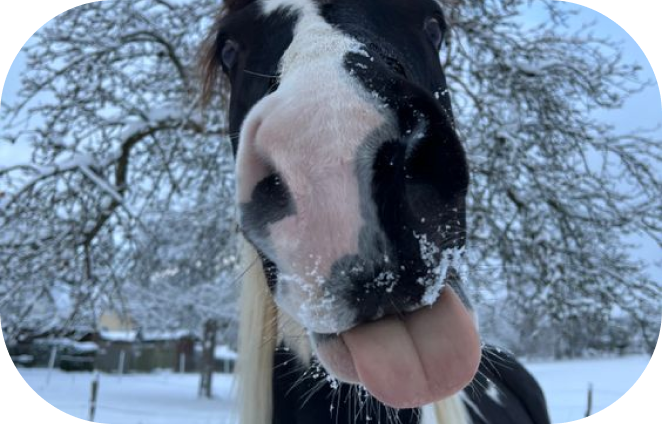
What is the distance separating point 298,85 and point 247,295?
31.0 inches

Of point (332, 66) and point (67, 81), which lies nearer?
point (332, 66)

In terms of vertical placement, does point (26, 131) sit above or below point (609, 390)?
above

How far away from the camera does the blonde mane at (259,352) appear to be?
4.85 feet

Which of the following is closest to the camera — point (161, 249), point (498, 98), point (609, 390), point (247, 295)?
point (247, 295)

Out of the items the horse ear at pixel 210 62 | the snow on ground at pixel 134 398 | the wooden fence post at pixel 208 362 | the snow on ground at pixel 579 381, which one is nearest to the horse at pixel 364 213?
the horse ear at pixel 210 62

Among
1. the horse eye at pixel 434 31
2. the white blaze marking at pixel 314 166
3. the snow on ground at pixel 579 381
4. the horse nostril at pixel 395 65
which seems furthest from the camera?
the snow on ground at pixel 579 381

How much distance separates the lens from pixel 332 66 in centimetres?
93

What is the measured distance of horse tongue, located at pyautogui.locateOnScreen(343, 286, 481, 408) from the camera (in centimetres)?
90

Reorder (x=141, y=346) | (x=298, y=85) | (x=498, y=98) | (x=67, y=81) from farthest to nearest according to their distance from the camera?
1. (x=141, y=346)
2. (x=498, y=98)
3. (x=67, y=81)
4. (x=298, y=85)

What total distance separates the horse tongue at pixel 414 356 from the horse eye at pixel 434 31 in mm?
885

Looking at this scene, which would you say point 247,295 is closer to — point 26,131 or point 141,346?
point 26,131

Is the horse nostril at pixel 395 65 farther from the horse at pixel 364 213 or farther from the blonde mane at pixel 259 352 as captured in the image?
the blonde mane at pixel 259 352

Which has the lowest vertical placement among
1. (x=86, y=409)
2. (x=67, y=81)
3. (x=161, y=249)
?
(x=86, y=409)

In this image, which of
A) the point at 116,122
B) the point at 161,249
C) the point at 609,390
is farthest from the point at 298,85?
the point at 161,249
